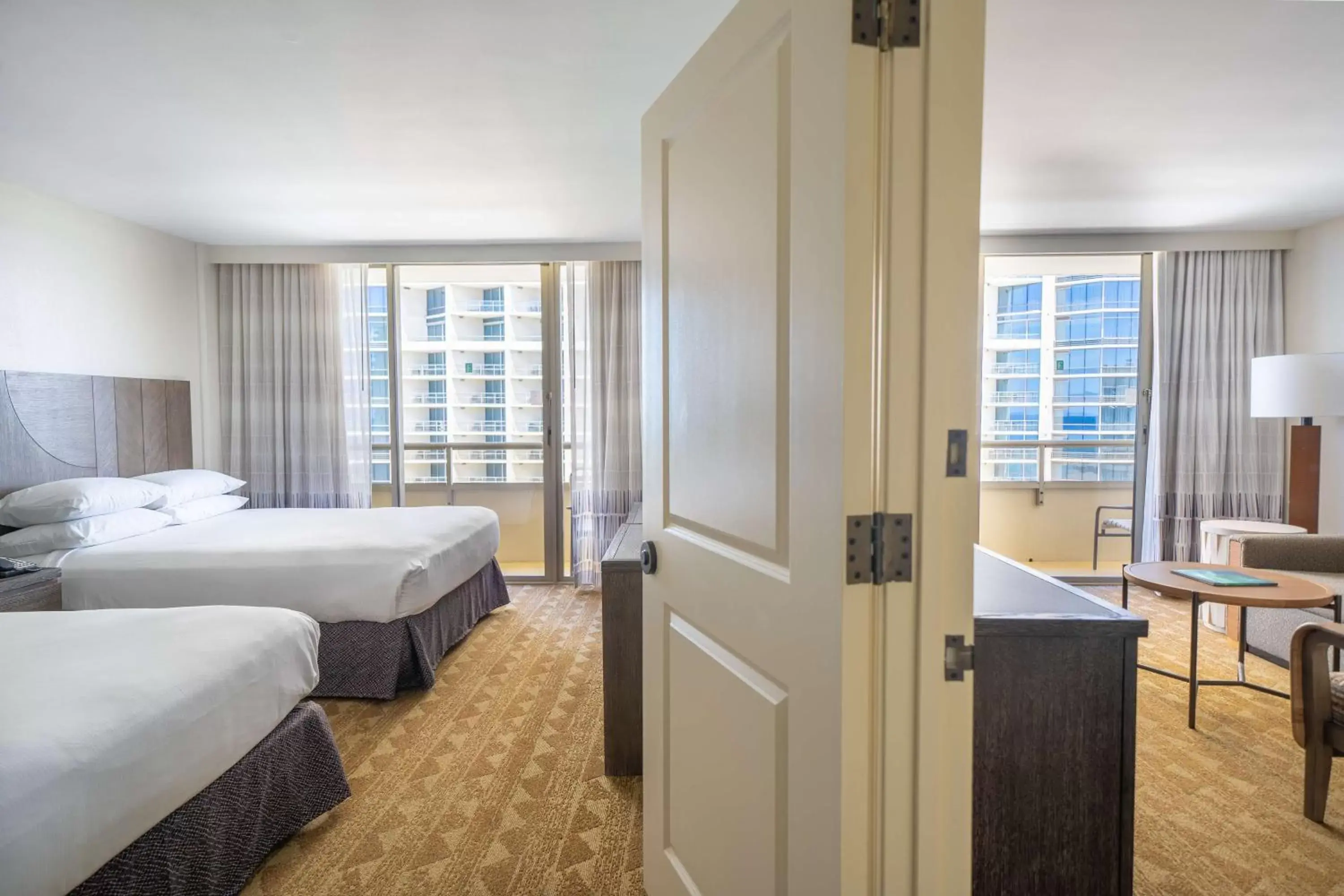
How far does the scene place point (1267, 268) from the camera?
185 inches

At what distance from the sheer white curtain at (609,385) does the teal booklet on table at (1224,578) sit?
3.15m

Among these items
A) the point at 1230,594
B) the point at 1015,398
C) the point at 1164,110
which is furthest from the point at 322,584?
the point at 1015,398

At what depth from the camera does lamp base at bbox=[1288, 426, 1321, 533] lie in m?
4.25

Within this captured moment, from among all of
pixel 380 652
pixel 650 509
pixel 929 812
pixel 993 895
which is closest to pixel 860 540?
pixel 929 812

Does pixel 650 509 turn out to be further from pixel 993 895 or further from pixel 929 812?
pixel 993 895

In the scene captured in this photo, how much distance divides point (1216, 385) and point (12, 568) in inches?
260

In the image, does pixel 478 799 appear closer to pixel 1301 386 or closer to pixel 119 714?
pixel 119 714

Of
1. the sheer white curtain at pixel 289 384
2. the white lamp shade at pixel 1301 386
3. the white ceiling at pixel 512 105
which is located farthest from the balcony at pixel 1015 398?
the sheer white curtain at pixel 289 384

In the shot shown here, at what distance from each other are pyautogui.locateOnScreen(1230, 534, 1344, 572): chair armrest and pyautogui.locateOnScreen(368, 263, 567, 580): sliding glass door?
4.15 metres

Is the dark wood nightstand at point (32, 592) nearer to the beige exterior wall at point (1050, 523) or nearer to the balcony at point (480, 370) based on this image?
the balcony at point (480, 370)

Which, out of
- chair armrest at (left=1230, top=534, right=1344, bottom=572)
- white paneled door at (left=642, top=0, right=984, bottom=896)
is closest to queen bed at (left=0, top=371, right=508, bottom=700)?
white paneled door at (left=642, top=0, right=984, bottom=896)

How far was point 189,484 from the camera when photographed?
398 centimetres

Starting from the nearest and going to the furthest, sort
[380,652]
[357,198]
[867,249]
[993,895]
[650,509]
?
[867,249] < [993,895] < [650,509] < [380,652] < [357,198]

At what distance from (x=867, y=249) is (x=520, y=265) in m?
4.52
